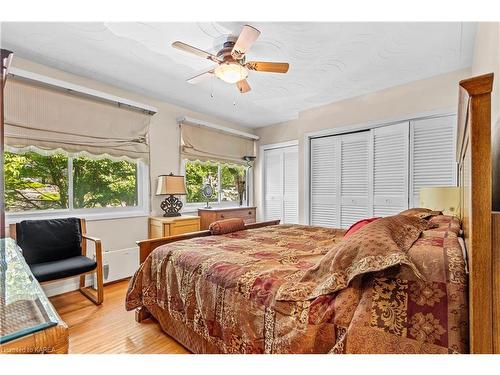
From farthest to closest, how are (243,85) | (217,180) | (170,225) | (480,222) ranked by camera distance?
1. (217,180)
2. (170,225)
3. (243,85)
4. (480,222)

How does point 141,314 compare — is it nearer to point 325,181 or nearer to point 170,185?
point 170,185

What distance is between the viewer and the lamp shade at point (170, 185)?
138 inches

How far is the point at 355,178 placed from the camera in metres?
3.72

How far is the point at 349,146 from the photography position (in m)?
3.79

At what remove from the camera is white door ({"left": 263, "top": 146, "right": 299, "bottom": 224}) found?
4805 mm

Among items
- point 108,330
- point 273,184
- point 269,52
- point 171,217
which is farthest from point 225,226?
point 273,184

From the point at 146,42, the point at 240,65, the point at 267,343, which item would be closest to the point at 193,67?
the point at 146,42

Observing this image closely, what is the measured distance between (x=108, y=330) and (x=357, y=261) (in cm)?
210

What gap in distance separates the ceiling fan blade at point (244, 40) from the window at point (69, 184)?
2.17 m

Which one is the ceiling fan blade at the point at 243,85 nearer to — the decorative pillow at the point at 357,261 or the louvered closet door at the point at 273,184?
the decorative pillow at the point at 357,261

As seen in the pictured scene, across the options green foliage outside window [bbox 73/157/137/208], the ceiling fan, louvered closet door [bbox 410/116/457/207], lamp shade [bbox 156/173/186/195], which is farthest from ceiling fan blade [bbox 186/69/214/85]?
louvered closet door [bbox 410/116/457/207]

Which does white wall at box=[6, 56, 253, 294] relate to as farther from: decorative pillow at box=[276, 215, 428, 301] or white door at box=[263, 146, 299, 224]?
decorative pillow at box=[276, 215, 428, 301]

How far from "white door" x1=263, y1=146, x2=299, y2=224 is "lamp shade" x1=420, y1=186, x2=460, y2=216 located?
8.05ft
